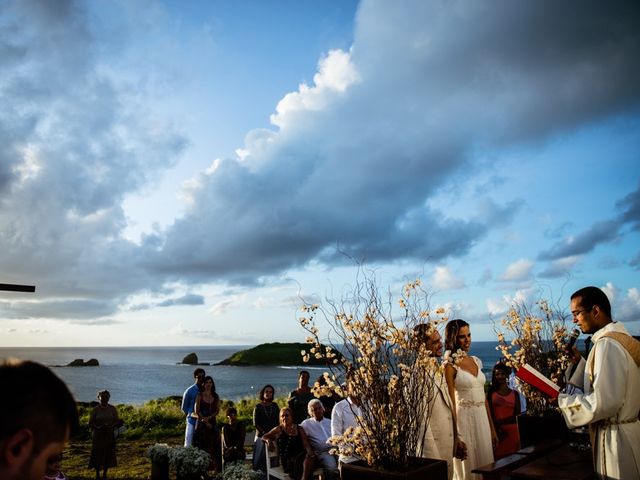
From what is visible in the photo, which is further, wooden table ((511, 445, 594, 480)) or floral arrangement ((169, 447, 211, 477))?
floral arrangement ((169, 447, 211, 477))

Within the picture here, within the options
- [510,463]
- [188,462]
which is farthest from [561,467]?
[188,462]

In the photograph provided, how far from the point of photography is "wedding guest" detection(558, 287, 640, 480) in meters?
2.99

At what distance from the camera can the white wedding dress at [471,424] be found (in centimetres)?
441

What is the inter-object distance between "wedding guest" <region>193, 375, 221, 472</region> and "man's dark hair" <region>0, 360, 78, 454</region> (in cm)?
725

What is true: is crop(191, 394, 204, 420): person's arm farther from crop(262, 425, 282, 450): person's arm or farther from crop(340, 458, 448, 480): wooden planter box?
crop(340, 458, 448, 480): wooden planter box

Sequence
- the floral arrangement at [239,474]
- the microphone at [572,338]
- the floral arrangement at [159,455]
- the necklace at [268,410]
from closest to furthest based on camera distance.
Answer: the microphone at [572,338]
the floral arrangement at [239,474]
the floral arrangement at [159,455]
the necklace at [268,410]

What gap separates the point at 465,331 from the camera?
4.33m

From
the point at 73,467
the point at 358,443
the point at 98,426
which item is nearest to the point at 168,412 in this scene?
the point at 73,467

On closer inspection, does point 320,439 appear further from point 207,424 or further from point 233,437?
point 207,424

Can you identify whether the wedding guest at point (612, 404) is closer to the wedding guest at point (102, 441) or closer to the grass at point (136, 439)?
the grass at point (136, 439)

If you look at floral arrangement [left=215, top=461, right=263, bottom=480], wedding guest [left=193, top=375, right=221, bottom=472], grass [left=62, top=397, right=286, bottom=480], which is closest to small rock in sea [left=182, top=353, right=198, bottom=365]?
grass [left=62, top=397, right=286, bottom=480]

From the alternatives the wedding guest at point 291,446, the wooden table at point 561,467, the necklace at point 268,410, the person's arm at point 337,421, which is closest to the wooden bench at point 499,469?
the wooden table at point 561,467

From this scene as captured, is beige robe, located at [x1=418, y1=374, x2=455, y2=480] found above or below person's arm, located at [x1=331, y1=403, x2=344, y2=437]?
above

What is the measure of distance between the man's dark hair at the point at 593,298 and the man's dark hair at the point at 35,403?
3196mm
